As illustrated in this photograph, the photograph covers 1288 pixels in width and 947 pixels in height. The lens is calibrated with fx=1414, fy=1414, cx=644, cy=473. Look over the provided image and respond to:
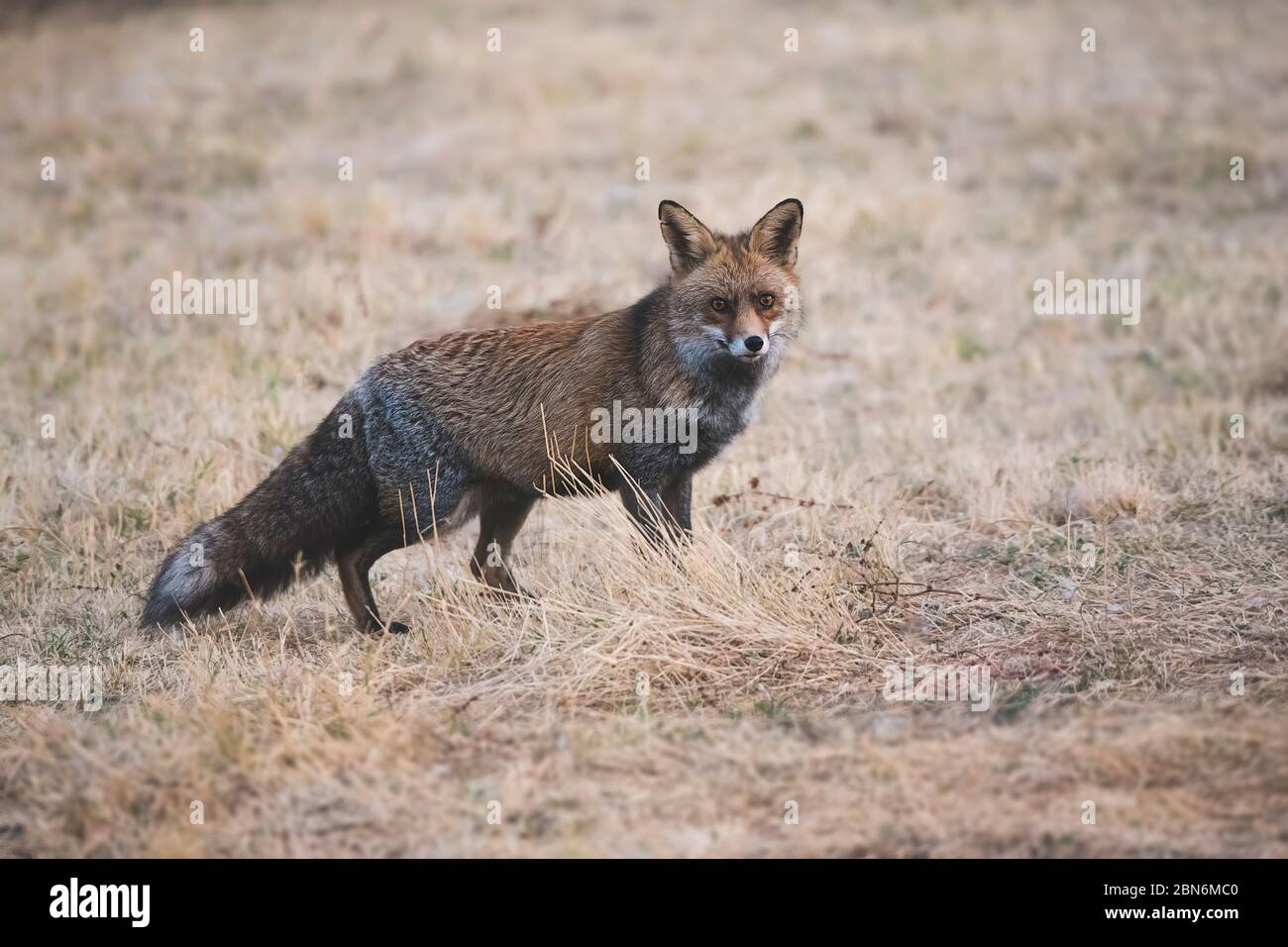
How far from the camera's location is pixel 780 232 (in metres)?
7.49

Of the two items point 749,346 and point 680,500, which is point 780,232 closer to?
point 749,346

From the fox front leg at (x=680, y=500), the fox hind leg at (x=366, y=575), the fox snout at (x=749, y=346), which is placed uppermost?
the fox snout at (x=749, y=346)

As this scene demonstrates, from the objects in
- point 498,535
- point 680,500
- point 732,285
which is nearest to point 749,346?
point 732,285

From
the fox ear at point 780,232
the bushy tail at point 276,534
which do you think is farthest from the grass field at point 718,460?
the fox ear at point 780,232

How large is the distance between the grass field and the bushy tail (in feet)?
0.99

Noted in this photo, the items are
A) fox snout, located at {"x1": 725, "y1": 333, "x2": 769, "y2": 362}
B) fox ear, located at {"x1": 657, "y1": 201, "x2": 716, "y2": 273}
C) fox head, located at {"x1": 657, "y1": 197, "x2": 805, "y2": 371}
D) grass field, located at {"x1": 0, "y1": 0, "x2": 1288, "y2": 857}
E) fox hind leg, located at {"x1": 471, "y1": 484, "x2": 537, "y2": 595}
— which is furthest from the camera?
fox hind leg, located at {"x1": 471, "y1": 484, "x2": 537, "y2": 595}

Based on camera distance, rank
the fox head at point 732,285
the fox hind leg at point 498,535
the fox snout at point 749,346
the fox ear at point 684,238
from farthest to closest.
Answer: the fox hind leg at point 498,535
the fox ear at point 684,238
the fox head at point 732,285
the fox snout at point 749,346

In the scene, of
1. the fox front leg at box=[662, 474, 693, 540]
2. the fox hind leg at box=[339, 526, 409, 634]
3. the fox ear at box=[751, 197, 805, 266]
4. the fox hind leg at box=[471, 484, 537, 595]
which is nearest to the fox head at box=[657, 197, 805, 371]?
the fox ear at box=[751, 197, 805, 266]

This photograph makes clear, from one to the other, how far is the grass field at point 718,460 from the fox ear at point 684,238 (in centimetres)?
137

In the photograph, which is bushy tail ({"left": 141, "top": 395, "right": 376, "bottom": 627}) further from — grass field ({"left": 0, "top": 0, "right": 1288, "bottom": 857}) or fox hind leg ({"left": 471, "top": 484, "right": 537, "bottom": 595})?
fox hind leg ({"left": 471, "top": 484, "right": 537, "bottom": 595})

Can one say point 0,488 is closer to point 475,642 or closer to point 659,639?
point 475,642

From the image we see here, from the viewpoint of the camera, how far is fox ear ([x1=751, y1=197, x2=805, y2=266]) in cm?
738

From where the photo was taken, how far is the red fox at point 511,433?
7.23m

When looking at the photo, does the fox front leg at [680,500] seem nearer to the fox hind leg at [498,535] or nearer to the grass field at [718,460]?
the grass field at [718,460]
